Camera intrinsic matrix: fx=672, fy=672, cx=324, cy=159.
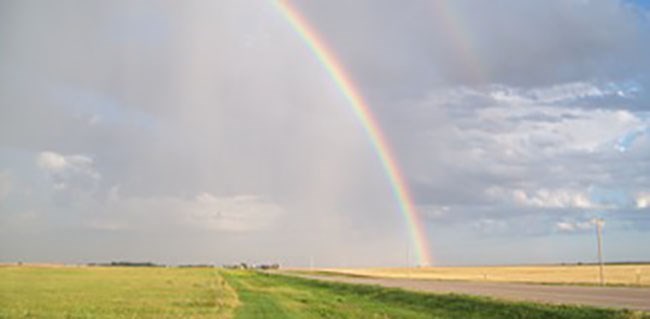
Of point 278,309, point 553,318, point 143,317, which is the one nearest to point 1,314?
point 143,317

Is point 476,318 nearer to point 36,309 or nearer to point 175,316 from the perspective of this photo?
point 175,316

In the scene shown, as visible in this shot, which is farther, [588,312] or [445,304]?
[445,304]

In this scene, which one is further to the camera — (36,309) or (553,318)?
(36,309)

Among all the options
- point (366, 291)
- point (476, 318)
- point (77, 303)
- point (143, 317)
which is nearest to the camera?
point (143, 317)

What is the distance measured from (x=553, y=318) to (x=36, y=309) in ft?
Answer: 96.6

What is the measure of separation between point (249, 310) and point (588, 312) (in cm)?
1994

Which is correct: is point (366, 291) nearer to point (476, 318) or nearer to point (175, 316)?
point (476, 318)

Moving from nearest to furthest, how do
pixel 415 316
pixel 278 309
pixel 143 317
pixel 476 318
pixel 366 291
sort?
pixel 143 317 < pixel 476 318 < pixel 415 316 < pixel 278 309 < pixel 366 291

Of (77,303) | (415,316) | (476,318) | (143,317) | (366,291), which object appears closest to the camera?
(143,317)

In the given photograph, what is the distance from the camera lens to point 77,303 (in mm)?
46500

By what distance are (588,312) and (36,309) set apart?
102 feet

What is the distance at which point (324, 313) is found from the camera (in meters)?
40.3

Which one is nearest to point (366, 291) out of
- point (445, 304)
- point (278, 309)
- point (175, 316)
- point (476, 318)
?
point (445, 304)

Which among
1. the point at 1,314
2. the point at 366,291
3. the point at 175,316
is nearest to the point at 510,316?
the point at 175,316
